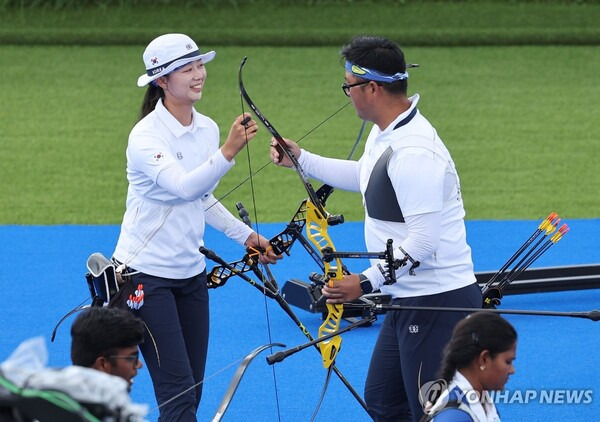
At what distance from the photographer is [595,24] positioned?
1622cm

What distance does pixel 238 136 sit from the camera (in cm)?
467

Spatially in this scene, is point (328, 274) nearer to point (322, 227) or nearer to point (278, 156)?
point (322, 227)

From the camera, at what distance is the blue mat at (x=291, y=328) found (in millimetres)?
6172

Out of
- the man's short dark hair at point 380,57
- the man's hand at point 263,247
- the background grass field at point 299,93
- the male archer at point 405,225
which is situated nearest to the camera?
the male archer at point 405,225

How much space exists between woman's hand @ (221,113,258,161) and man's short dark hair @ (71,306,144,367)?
4.27ft

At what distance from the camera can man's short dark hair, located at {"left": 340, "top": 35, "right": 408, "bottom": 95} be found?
4496mm

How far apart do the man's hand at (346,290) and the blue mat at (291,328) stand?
1.09 metres

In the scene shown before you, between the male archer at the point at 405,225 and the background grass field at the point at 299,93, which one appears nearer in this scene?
the male archer at the point at 405,225

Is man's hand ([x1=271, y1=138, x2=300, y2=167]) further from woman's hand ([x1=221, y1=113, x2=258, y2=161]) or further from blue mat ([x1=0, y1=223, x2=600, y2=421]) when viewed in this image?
blue mat ([x1=0, y1=223, x2=600, y2=421])

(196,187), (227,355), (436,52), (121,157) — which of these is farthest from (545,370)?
(436,52)

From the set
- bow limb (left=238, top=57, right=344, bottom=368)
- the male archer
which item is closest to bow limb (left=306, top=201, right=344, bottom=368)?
bow limb (left=238, top=57, right=344, bottom=368)

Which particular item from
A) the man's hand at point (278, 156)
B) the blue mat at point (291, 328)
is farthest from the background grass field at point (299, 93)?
the man's hand at point (278, 156)

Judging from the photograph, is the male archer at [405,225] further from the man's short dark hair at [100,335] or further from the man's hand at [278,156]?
the man's short dark hair at [100,335]

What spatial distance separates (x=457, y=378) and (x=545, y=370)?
3.31 m
